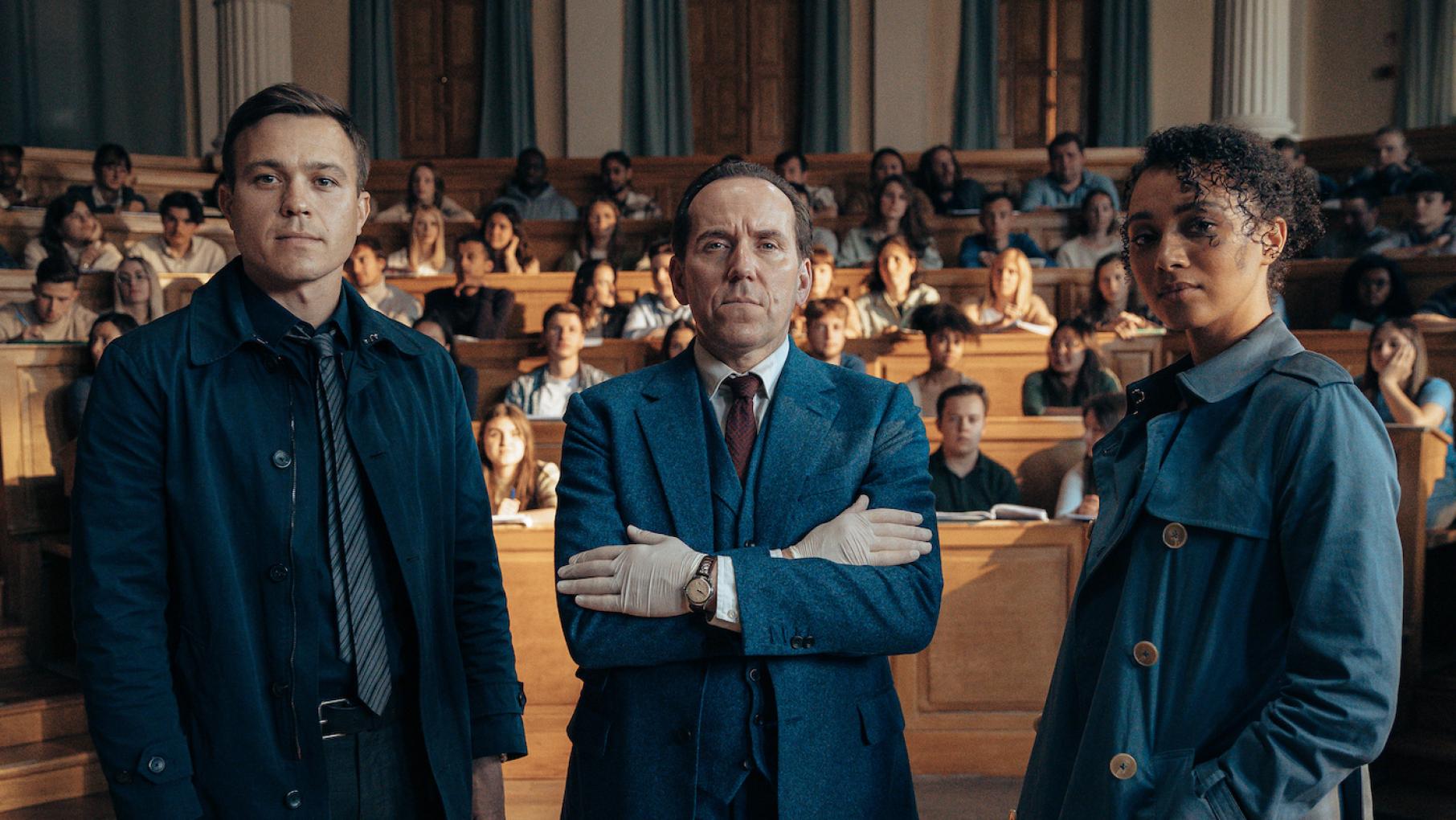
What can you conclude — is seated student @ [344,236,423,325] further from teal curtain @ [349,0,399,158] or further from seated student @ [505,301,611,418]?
teal curtain @ [349,0,399,158]

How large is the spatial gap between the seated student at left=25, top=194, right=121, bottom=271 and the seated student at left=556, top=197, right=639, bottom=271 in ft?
8.12

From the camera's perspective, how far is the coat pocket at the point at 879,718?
1.36m

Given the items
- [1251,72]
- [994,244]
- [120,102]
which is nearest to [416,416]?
[994,244]

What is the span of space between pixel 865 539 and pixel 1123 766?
0.37 m

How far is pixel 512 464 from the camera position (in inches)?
165

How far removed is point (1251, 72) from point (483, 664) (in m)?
8.45

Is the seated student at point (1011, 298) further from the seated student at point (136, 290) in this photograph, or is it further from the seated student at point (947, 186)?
the seated student at point (136, 290)

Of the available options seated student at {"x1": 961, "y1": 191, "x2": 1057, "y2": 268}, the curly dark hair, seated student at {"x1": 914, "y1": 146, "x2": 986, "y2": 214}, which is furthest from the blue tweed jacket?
seated student at {"x1": 914, "y1": 146, "x2": 986, "y2": 214}

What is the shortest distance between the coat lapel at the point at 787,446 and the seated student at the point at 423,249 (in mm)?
5628

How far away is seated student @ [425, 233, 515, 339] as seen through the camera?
604 centimetres

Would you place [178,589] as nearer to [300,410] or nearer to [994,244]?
[300,410]

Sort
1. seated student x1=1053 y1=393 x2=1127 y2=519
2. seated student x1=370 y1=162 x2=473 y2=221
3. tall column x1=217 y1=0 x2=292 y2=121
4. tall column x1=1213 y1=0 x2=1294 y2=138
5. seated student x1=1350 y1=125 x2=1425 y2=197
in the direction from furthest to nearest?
tall column x1=217 y1=0 x2=292 y2=121
tall column x1=1213 y1=0 x2=1294 y2=138
seated student x1=370 y1=162 x2=473 y2=221
seated student x1=1350 y1=125 x2=1425 y2=197
seated student x1=1053 y1=393 x2=1127 y2=519

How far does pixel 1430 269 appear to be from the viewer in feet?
19.1

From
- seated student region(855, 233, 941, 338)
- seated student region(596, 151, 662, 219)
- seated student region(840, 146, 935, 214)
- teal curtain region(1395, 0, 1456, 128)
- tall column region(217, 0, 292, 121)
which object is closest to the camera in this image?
seated student region(855, 233, 941, 338)
